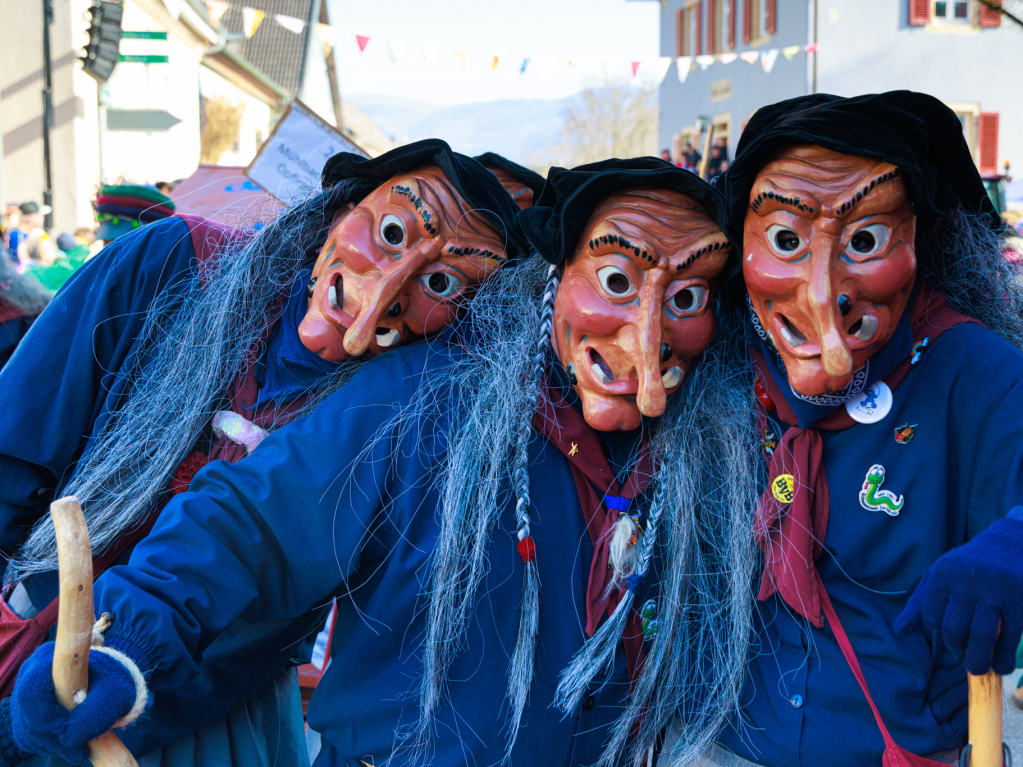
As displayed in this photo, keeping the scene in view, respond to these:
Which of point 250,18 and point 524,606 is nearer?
point 524,606

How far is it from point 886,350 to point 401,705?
1103 mm

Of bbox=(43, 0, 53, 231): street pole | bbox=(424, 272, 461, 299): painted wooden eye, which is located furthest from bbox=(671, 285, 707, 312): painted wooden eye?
bbox=(43, 0, 53, 231): street pole

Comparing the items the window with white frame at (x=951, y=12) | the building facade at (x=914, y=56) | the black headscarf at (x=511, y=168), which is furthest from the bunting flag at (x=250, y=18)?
the window with white frame at (x=951, y=12)

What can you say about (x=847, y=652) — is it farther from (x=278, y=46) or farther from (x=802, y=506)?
(x=278, y=46)

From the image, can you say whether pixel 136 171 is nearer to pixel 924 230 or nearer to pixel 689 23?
pixel 689 23

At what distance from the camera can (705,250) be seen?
62.1 inches

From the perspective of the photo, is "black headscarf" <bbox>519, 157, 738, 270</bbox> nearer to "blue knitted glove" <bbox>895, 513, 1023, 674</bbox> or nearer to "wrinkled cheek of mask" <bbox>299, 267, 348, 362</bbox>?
"wrinkled cheek of mask" <bbox>299, 267, 348, 362</bbox>

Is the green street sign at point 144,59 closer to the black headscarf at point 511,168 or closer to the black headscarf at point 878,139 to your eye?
the black headscarf at point 511,168

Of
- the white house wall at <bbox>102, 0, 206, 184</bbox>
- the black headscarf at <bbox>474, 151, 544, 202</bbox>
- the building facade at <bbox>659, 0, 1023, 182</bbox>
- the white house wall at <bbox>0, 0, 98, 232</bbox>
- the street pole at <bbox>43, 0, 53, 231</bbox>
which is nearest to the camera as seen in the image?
the black headscarf at <bbox>474, 151, 544, 202</bbox>

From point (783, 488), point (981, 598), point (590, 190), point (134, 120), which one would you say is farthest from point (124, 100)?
point (981, 598)

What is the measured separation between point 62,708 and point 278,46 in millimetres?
36404

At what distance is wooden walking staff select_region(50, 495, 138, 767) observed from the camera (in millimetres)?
1088

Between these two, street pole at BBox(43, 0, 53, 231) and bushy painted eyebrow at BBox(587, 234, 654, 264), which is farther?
street pole at BBox(43, 0, 53, 231)

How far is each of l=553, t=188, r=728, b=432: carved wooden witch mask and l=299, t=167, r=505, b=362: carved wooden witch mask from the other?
0.87 feet
